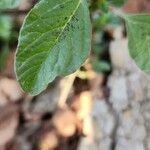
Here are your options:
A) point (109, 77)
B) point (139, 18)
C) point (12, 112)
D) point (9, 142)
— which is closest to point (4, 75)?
point (12, 112)

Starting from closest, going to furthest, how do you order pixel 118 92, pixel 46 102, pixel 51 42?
pixel 51 42 → pixel 118 92 → pixel 46 102

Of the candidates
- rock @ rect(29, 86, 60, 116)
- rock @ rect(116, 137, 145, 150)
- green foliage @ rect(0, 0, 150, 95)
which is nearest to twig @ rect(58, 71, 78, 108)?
rock @ rect(29, 86, 60, 116)

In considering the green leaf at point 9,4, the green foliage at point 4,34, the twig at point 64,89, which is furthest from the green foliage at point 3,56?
the green leaf at point 9,4

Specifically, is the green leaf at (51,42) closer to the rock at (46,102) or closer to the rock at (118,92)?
the rock at (118,92)

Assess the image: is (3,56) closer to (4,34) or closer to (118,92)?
(4,34)

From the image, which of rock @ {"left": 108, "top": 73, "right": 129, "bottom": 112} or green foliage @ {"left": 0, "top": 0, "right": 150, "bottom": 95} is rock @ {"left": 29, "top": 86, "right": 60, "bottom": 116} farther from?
green foliage @ {"left": 0, "top": 0, "right": 150, "bottom": 95}

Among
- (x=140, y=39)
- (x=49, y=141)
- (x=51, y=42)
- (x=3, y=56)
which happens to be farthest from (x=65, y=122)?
(x=51, y=42)
